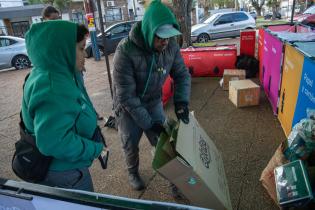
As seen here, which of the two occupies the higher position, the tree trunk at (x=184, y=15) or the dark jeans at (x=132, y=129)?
the tree trunk at (x=184, y=15)

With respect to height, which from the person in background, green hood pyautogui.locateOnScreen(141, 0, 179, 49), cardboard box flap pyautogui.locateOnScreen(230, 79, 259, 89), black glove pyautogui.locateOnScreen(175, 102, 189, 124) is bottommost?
cardboard box flap pyautogui.locateOnScreen(230, 79, 259, 89)

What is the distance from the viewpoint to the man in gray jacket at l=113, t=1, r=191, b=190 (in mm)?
2023

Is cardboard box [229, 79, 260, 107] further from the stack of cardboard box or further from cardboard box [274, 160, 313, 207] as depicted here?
cardboard box [274, 160, 313, 207]

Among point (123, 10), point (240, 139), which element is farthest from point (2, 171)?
point (123, 10)

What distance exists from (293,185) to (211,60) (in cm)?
524

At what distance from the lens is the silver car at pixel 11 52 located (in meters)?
11.3

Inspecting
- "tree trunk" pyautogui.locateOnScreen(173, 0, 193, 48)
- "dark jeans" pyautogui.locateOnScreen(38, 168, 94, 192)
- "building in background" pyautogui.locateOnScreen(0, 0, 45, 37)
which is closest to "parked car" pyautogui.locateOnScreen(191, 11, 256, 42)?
"tree trunk" pyautogui.locateOnScreen(173, 0, 193, 48)

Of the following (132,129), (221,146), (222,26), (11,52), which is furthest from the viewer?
(222,26)

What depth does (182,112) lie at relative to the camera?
7.59ft

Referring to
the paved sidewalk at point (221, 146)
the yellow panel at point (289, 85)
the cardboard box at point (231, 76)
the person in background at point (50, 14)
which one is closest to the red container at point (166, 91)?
the paved sidewalk at point (221, 146)

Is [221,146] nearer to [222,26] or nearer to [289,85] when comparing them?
[289,85]

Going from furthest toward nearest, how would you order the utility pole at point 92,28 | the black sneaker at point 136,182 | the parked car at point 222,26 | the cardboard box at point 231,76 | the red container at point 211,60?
the parked car at point 222,26
the utility pole at point 92,28
the red container at point 211,60
the cardboard box at point 231,76
the black sneaker at point 136,182

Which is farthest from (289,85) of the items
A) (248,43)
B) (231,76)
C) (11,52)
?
(11,52)

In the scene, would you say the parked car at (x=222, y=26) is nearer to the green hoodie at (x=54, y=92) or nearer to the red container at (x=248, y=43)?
the red container at (x=248, y=43)
